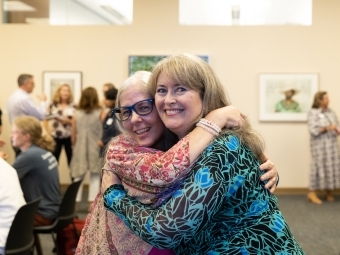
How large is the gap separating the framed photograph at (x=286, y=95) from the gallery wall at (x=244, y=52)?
10 centimetres

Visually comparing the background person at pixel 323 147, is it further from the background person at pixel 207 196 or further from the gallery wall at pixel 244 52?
the background person at pixel 207 196

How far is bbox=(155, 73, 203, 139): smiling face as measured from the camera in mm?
1626

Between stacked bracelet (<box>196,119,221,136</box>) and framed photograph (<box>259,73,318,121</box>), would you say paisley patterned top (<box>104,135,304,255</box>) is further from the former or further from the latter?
framed photograph (<box>259,73,318,121</box>)

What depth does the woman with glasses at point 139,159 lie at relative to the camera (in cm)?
157

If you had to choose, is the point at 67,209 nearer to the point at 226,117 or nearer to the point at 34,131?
the point at 34,131

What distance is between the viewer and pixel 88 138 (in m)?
8.02

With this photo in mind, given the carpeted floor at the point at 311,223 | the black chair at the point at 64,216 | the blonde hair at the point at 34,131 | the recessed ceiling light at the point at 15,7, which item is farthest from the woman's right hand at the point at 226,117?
the recessed ceiling light at the point at 15,7

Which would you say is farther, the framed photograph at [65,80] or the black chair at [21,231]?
the framed photograph at [65,80]

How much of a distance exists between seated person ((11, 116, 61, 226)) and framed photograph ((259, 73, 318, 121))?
18.3 ft

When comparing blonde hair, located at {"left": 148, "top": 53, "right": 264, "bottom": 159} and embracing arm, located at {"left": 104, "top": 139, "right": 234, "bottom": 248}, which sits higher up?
blonde hair, located at {"left": 148, "top": 53, "right": 264, "bottom": 159}

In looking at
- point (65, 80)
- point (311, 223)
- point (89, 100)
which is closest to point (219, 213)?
point (311, 223)

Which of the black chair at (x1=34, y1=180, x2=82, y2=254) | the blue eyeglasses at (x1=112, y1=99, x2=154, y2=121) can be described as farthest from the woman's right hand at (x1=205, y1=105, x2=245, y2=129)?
the black chair at (x1=34, y1=180, x2=82, y2=254)

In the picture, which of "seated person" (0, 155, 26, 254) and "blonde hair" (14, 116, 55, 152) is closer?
"seated person" (0, 155, 26, 254)

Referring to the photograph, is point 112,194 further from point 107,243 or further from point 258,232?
point 258,232
